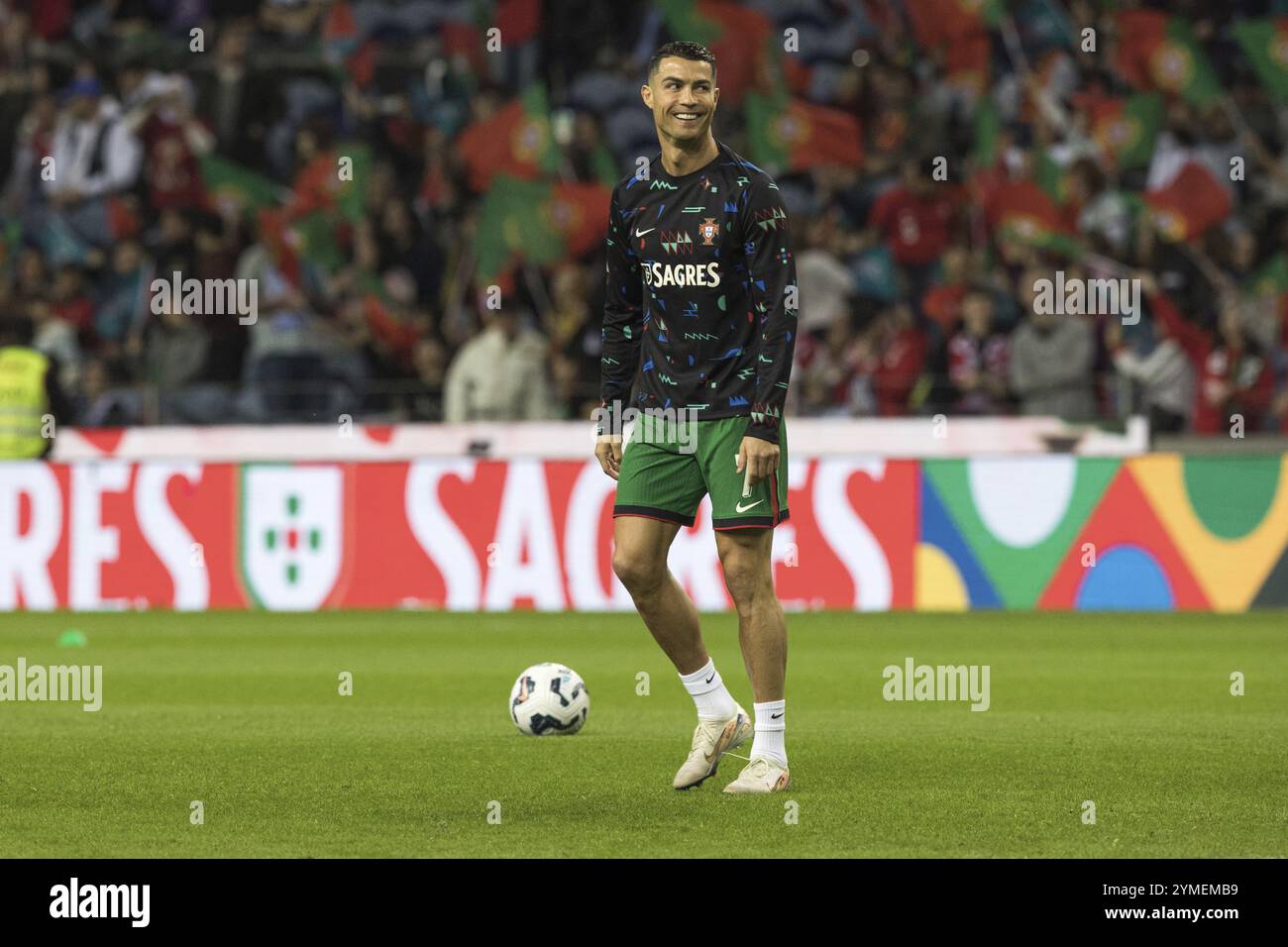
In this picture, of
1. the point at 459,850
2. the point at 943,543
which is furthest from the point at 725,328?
the point at 943,543

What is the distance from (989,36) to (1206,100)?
2244 millimetres

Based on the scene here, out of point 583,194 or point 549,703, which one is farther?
point 583,194

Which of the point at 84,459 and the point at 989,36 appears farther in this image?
the point at 989,36

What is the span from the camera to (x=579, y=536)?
17.5 meters

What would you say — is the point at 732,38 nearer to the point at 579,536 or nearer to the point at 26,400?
the point at 579,536

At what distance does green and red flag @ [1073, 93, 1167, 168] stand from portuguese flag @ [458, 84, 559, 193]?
5.06 m

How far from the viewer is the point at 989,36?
20969 millimetres

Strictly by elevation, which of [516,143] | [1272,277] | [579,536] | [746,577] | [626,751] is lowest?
[626,751]

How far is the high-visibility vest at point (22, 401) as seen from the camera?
60.2 ft

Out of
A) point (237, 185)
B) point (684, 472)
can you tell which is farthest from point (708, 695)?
point (237, 185)

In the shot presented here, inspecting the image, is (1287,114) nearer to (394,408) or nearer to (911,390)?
(911,390)

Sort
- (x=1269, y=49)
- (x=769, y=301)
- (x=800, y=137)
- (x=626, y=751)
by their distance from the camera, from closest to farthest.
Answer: (x=769, y=301) → (x=626, y=751) → (x=800, y=137) → (x=1269, y=49)

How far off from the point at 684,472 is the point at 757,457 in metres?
0.43

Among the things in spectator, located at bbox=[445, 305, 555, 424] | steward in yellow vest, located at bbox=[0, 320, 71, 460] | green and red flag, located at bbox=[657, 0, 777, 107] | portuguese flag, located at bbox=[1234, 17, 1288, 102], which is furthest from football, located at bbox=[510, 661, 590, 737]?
portuguese flag, located at bbox=[1234, 17, 1288, 102]
